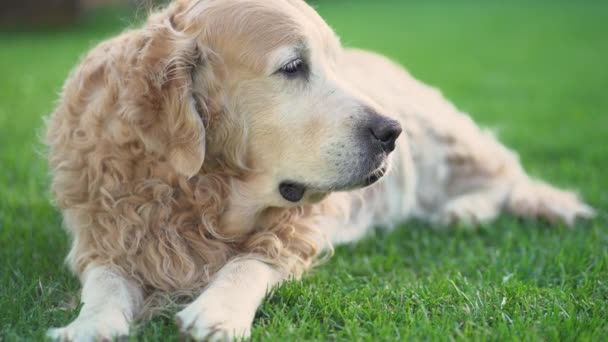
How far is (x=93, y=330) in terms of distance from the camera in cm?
231

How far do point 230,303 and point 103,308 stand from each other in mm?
464

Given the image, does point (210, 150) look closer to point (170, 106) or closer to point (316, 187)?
point (170, 106)

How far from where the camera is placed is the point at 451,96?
8406 mm

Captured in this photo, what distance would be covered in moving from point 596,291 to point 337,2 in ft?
76.0

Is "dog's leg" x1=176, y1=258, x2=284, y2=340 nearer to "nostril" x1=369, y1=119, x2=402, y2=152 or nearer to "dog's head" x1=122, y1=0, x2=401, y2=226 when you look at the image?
"dog's head" x1=122, y1=0, x2=401, y2=226

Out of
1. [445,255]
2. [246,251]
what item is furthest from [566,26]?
[246,251]

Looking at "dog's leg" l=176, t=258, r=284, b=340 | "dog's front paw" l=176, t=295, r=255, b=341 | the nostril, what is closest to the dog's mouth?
the nostril

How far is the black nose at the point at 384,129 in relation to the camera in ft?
8.87

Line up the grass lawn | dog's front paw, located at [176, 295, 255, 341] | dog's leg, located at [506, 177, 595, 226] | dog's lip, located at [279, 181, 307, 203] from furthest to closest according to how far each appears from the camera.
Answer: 1. dog's leg, located at [506, 177, 595, 226]
2. dog's lip, located at [279, 181, 307, 203]
3. the grass lawn
4. dog's front paw, located at [176, 295, 255, 341]

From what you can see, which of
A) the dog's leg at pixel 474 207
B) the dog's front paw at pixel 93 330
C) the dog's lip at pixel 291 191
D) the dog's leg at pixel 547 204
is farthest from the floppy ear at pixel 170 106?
the dog's leg at pixel 547 204

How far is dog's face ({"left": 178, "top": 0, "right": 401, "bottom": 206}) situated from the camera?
2.72m

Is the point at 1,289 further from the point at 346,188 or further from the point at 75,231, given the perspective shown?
the point at 346,188

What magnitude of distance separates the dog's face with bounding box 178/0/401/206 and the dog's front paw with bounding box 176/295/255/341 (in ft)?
1.99

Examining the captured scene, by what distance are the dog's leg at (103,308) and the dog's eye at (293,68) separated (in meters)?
1.07
